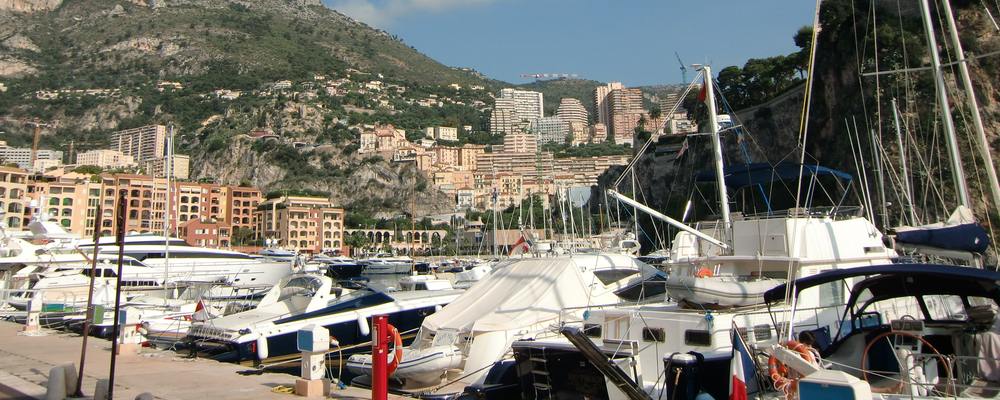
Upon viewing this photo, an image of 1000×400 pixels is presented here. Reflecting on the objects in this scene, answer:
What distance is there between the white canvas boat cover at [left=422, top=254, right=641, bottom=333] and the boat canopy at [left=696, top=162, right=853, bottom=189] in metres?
4.83

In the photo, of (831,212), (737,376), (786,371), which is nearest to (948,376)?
(786,371)

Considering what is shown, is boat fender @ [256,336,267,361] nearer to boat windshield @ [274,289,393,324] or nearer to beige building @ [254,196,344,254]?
boat windshield @ [274,289,393,324]

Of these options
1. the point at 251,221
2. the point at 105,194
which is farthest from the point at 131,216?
the point at 251,221

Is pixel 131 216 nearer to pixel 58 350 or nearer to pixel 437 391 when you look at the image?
pixel 58 350

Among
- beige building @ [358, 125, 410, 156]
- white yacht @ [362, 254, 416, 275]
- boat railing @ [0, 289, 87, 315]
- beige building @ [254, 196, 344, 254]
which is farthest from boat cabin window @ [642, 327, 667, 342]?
beige building @ [358, 125, 410, 156]

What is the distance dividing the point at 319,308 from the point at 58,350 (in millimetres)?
5770

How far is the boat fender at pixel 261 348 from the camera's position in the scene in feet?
50.9

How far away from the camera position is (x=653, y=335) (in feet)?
34.2

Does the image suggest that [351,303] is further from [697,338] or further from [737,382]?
[737,382]

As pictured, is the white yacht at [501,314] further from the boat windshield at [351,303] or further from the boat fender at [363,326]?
the boat windshield at [351,303]

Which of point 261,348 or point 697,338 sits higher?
point 697,338

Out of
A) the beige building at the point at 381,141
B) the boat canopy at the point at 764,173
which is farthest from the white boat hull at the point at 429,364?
the beige building at the point at 381,141

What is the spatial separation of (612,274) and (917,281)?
841cm

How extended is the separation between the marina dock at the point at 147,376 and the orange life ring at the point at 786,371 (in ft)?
17.5
